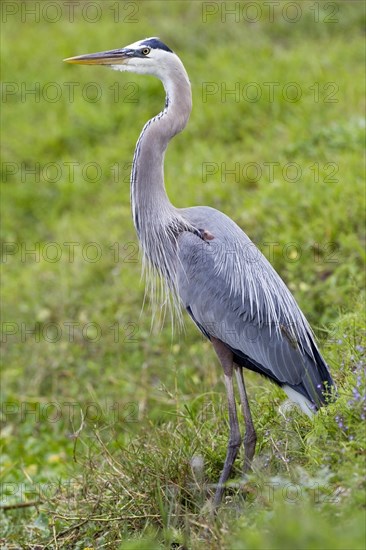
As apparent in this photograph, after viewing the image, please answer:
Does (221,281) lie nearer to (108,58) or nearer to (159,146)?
(159,146)

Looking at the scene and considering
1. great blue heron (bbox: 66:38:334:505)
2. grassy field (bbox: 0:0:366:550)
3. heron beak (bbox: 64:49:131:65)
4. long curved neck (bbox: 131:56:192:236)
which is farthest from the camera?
heron beak (bbox: 64:49:131:65)

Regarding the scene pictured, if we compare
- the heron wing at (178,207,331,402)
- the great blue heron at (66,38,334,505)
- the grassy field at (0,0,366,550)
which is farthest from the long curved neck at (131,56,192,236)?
the grassy field at (0,0,366,550)

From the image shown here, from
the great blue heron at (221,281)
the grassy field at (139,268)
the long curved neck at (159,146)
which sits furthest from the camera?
the long curved neck at (159,146)

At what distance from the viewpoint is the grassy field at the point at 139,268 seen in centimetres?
352

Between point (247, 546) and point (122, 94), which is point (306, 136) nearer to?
point (122, 94)

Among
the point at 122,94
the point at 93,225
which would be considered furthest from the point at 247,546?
the point at 122,94

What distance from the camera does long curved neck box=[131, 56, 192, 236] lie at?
427cm

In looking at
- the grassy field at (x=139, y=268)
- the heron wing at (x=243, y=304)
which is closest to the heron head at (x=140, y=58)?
the heron wing at (x=243, y=304)

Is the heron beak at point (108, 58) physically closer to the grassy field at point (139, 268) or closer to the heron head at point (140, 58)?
the heron head at point (140, 58)

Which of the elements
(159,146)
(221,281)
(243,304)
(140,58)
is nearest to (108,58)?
(140,58)

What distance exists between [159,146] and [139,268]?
2.60m

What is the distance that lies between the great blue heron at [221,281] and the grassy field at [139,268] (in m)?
0.16

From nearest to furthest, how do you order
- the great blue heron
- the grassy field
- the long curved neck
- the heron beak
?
the grassy field
the great blue heron
the long curved neck
the heron beak

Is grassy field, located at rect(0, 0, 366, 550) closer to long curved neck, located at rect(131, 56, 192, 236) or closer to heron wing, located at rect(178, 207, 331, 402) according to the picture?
heron wing, located at rect(178, 207, 331, 402)
